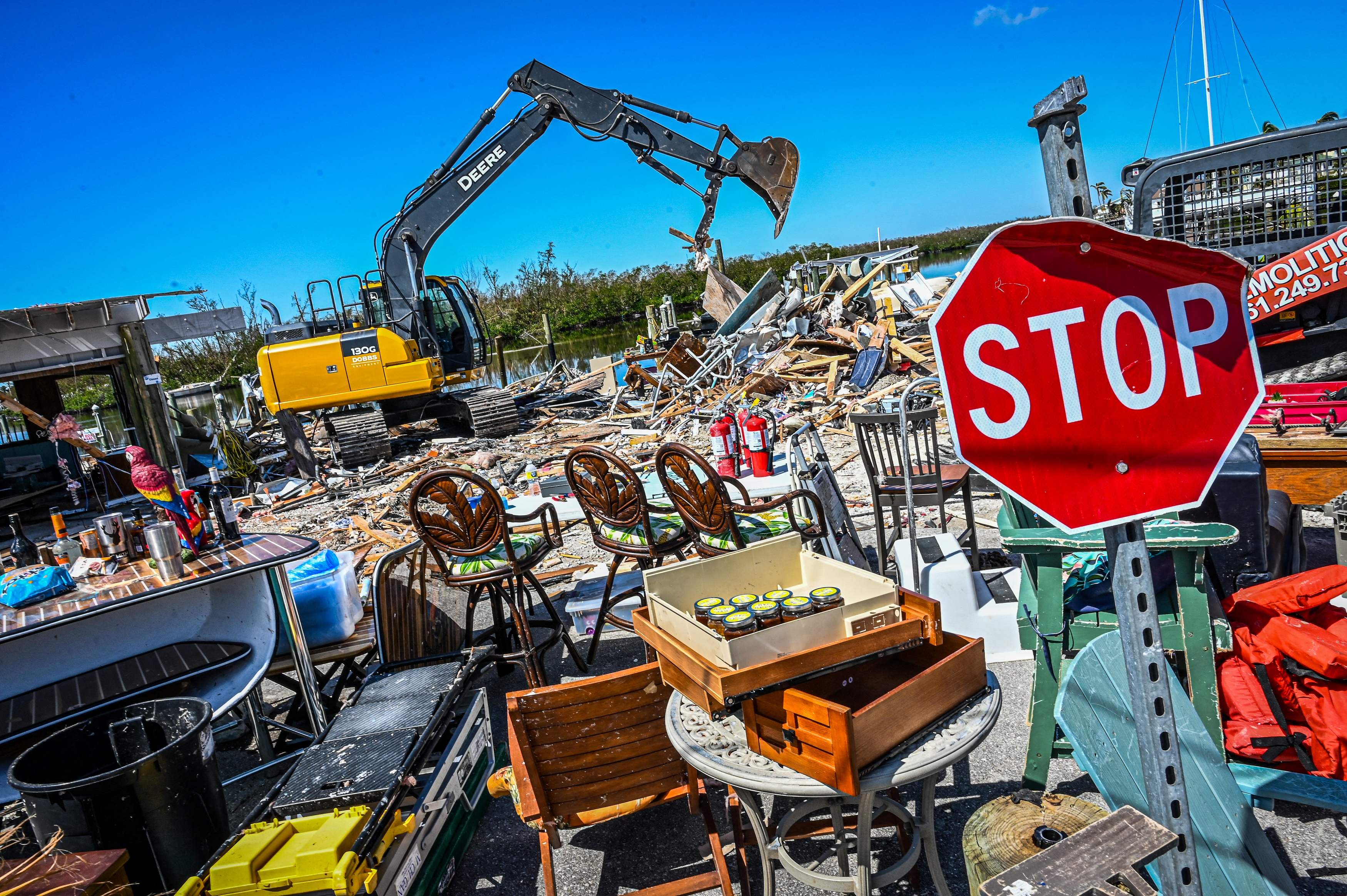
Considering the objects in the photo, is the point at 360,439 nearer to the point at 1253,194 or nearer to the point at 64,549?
the point at 64,549

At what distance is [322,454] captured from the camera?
1415cm

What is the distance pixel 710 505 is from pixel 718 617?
6.72 ft

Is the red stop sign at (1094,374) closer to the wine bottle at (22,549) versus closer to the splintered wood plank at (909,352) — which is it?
the wine bottle at (22,549)

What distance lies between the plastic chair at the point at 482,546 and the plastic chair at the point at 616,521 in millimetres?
252

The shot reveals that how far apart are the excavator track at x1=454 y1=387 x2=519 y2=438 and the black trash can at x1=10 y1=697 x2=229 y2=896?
1112 cm

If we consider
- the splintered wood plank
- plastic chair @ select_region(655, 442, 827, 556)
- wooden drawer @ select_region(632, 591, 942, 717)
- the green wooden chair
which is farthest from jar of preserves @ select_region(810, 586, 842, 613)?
the splintered wood plank

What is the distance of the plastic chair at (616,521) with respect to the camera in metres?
4.58

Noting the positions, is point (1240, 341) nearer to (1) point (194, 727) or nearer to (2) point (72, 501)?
(1) point (194, 727)

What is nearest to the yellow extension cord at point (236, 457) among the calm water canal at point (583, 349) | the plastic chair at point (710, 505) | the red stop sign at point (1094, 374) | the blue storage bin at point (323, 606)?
the calm water canal at point (583, 349)

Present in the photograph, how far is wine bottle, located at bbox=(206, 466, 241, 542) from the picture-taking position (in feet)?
14.2

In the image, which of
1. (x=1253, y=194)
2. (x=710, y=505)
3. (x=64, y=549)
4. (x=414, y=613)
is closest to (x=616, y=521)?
(x=710, y=505)

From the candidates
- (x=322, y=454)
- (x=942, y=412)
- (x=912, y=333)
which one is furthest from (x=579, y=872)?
(x=912, y=333)

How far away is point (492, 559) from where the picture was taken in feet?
14.8

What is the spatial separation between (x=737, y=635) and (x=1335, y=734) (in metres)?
2.10
